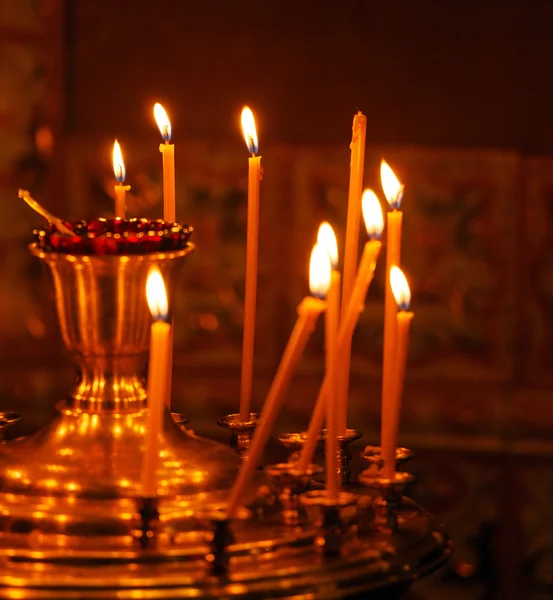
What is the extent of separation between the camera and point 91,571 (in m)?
0.54

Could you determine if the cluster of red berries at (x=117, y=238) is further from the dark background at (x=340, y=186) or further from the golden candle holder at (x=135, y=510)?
the dark background at (x=340, y=186)

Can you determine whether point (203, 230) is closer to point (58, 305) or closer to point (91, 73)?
point (91, 73)

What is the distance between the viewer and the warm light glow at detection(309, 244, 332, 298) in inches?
23.3

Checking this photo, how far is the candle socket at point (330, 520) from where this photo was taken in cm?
59

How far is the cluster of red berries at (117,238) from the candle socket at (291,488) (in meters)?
0.12

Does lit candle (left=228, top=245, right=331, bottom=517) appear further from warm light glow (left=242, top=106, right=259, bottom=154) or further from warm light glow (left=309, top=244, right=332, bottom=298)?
warm light glow (left=242, top=106, right=259, bottom=154)

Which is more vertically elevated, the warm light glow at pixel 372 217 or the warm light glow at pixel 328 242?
the warm light glow at pixel 372 217

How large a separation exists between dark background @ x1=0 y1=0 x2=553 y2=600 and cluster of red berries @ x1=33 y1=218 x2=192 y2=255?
1539 millimetres

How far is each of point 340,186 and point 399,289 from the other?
1568 mm

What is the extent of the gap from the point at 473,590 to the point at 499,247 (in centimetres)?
55

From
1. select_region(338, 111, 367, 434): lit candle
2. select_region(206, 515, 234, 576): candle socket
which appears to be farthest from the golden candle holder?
select_region(338, 111, 367, 434): lit candle

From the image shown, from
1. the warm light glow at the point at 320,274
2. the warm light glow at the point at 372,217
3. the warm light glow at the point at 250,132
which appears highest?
the warm light glow at the point at 250,132

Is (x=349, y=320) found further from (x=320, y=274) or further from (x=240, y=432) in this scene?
(x=240, y=432)

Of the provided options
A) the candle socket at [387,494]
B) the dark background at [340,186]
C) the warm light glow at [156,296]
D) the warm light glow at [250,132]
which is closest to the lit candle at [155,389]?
the warm light glow at [156,296]
